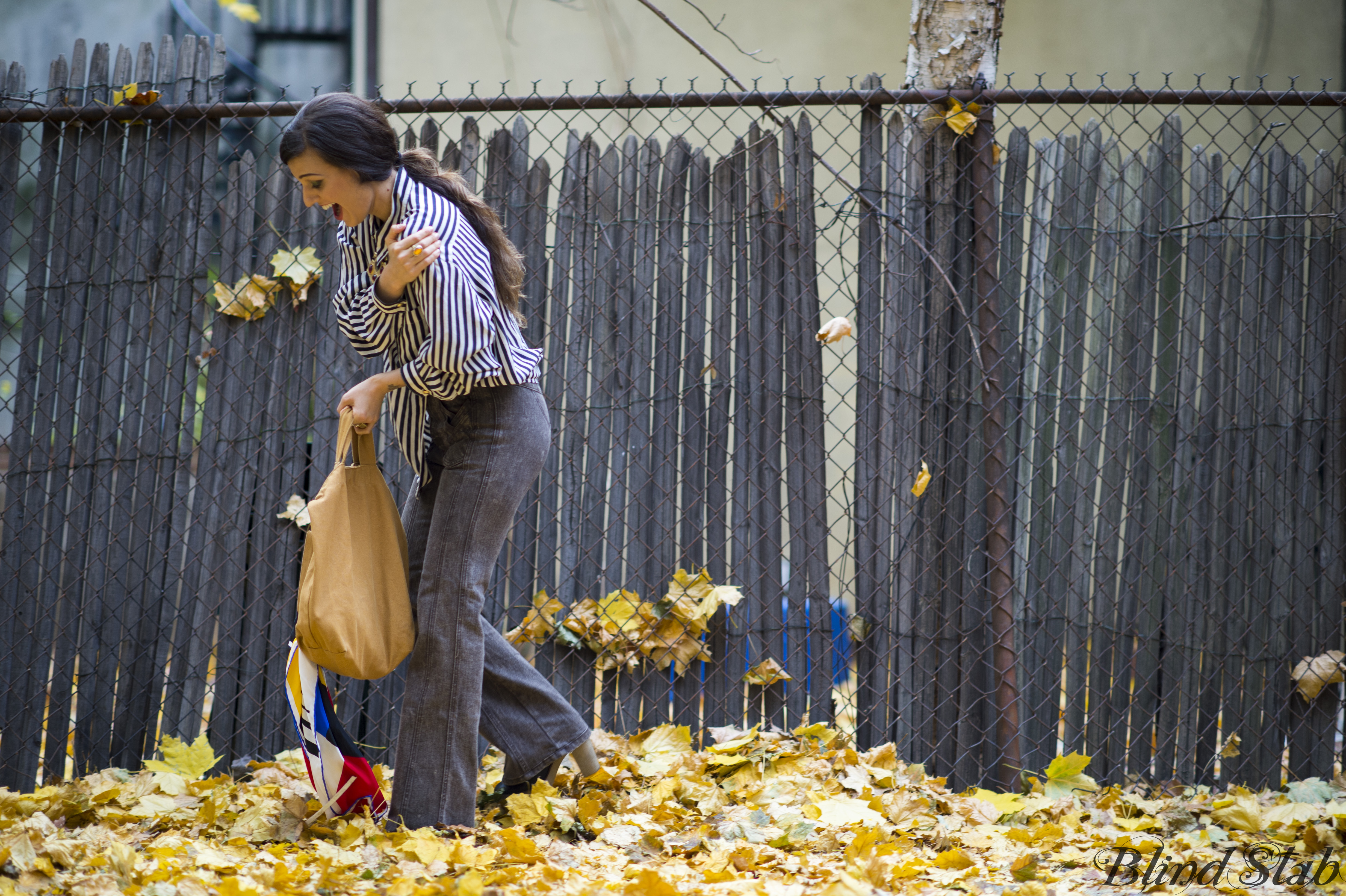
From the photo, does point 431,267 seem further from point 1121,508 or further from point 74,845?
point 1121,508

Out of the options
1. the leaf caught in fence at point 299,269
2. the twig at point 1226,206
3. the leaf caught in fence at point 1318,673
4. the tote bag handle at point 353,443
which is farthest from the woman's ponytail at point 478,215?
the leaf caught in fence at point 1318,673

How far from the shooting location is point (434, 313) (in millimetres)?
2047

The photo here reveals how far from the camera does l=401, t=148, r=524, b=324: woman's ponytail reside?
7.53 feet

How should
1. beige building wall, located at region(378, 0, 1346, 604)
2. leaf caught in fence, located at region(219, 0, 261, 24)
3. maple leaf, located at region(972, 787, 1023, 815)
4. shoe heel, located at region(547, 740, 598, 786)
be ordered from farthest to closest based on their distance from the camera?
leaf caught in fence, located at region(219, 0, 261, 24) → beige building wall, located at region(378, 0, 1346, 604) → maple leaf, located at region(972, 787, 1023, 815) → shoe heel, located at region(547, 740, 598, 786)

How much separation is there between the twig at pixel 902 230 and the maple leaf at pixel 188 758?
8.54 ft

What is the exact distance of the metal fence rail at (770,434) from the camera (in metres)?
3.03

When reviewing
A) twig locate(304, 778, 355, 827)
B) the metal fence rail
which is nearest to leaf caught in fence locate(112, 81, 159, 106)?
the metal fence rail

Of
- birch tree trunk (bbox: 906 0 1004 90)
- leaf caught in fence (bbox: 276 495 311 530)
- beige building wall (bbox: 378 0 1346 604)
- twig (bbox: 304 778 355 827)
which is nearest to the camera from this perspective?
twig (bbox: 304 778 355 827)

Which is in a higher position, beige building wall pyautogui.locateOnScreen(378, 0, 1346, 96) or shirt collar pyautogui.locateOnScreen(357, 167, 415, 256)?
beige building wall pyautogui.locateOnScreen(378, 0, 1346, 96)

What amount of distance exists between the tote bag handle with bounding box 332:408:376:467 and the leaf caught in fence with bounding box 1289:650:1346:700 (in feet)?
9.31

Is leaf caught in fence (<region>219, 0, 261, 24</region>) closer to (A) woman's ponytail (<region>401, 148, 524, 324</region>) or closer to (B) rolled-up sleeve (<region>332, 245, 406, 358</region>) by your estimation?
(A) woman's ponytail (<region>401, 148, 524, 324</region>)

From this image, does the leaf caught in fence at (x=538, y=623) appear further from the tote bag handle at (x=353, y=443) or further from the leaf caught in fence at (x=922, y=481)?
the leaf caught in fence at (x=922, y=481)

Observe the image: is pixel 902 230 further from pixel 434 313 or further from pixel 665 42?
pixel 665 42

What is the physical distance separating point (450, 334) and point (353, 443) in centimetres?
44
